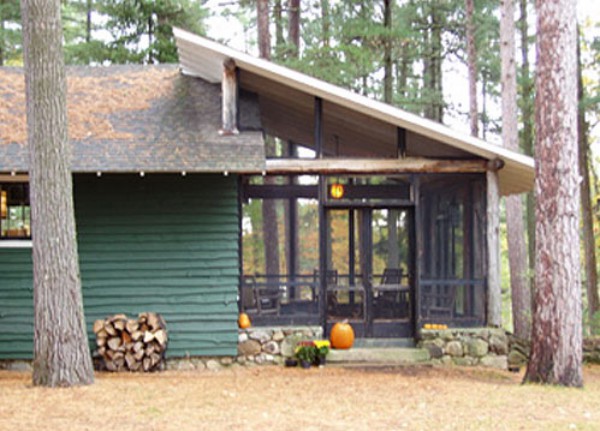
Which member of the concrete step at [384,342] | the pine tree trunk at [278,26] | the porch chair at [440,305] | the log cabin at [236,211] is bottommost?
the concrete step at [384,342]

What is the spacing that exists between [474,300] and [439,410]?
5126 millimetres

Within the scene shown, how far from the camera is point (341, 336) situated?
12.5m

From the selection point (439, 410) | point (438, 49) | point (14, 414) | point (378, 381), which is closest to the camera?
point (14, 414)

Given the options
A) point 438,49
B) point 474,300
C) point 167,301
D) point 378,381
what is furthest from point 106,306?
point 438,49

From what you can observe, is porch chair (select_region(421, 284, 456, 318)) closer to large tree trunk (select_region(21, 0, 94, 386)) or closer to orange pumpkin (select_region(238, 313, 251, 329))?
orange pumpkin (select_region(238, 313, 251, 329))

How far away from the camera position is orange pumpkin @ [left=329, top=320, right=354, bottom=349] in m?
12.5

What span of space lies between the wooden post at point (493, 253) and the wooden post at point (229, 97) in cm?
399

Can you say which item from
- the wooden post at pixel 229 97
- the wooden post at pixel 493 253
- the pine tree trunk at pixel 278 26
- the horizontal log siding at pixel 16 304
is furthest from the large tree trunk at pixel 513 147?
the horizontal log siding at pixel 16 304

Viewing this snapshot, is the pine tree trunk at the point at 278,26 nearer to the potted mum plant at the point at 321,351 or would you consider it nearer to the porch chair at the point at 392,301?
the porch chair at the point at 392,301

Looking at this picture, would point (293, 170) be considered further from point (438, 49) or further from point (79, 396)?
point (438, 49)

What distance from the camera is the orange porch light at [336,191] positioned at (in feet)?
42.2

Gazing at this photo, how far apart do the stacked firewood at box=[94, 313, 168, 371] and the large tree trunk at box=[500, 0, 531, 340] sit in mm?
8126

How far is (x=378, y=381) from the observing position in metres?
10.8

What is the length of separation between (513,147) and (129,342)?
8799mm
